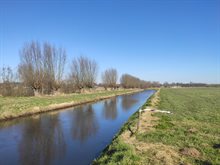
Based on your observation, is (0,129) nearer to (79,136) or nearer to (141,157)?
(79,136)

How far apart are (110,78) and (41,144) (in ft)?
250

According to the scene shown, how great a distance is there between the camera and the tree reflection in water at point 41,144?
345 inches

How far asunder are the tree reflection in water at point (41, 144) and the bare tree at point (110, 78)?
228 ft

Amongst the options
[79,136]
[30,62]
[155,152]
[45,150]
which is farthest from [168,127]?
[30,62]

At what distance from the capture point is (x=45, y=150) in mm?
9805

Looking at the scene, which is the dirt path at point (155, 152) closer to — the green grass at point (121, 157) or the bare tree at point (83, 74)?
the green grass at point (121, 157)

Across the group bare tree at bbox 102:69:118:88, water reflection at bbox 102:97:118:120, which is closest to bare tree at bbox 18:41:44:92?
water reflection at bbox 102:97:118:120

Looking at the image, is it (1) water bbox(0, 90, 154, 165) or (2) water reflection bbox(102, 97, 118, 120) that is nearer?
(1) water bbox(0, 90, 154, 165)

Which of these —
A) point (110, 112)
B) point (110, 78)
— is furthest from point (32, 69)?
point (110, 78)

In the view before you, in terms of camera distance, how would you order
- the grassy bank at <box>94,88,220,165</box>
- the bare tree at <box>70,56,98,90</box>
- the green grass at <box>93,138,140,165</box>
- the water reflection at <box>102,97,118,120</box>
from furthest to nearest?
the bare tree at <box>70,56,98,90</box> < the water reflection at <box>102,97,118,120</box> < the grassy bank at <box>94,88,220,165</box> < the green grass at <box>93,138,140,165</box>

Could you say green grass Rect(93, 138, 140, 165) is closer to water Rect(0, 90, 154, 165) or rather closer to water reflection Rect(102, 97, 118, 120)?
water Rect(0, 90, 154, 165)

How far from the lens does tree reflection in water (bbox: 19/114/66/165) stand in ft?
28.7

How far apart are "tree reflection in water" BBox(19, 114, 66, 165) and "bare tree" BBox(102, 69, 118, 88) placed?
69.6m

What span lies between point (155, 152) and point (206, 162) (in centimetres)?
166
